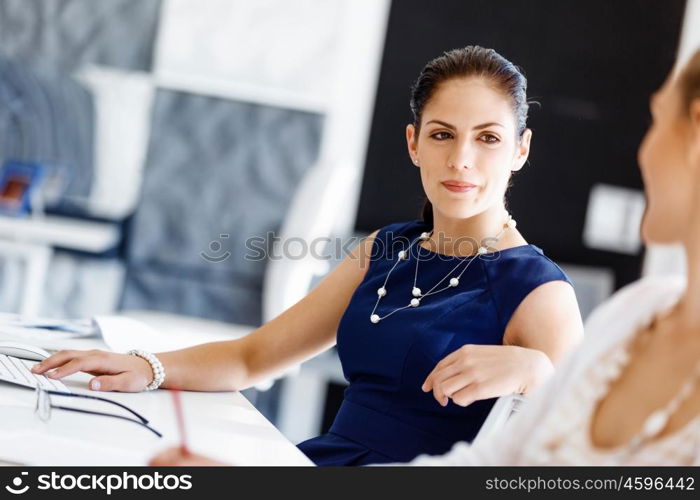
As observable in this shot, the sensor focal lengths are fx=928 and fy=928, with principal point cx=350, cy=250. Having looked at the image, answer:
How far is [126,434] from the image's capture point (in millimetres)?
1172

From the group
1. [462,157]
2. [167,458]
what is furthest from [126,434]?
[462,157]

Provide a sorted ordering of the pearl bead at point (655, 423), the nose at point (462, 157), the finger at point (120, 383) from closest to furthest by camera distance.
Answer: the pearl bead at point (655, 423)
the finger at point (120, 383)
the nose at point (462, 157)

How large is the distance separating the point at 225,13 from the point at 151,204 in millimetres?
900

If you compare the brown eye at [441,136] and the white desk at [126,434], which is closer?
the white desk at [126,434]

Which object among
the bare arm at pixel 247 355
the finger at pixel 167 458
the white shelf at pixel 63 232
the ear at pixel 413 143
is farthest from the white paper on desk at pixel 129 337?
the white shelf at pixel 63 232

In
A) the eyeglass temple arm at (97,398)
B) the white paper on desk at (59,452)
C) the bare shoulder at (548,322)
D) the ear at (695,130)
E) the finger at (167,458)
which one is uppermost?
the ear at (695,130)

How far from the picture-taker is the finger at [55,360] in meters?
1.44

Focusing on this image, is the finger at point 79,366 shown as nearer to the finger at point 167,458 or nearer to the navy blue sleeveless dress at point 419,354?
the navy blue sleeveless dress at point 419,354

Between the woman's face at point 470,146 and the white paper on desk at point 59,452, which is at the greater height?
the woman's face at point 470,146

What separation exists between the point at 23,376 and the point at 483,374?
679mm

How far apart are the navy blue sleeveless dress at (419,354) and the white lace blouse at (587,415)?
518 mm

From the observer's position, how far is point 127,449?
3.60ft

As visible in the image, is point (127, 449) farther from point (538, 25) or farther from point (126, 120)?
point (538, 25)
